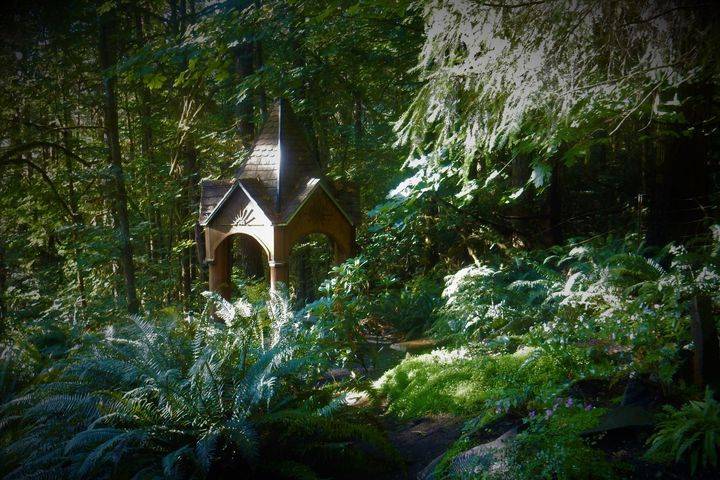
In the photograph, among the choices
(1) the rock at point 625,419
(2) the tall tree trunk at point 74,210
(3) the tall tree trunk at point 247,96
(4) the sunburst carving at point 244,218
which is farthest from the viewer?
(3) the tall tree trunk at point 247,96


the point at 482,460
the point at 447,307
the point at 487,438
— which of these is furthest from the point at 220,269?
the point at 482,460

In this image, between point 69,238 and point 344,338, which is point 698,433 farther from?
point 69,238

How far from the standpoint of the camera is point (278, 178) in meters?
5.31

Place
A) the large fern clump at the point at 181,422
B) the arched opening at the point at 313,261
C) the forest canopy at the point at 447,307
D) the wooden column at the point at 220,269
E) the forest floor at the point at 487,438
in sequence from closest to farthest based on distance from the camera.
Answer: the forest floor at the point at 487,438 → the forest canopy at the point at 447,307 → the large fern clump at the point at 181,422 → the wooden column at the point at 220,269 → the arched opening at the point at 313,261

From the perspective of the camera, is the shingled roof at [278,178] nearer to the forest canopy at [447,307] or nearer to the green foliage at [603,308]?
the forest canopy at [447,307]

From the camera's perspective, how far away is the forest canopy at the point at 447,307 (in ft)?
8.82

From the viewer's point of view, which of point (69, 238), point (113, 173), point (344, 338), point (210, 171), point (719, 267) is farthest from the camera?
point (210, 171)

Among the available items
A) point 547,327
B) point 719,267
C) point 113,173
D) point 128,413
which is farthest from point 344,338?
point 113,173

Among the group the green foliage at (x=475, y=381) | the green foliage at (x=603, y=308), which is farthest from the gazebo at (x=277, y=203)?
the green foliage at (x=475, y=381)

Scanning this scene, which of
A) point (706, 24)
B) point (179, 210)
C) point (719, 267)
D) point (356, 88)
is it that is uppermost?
point (356, 88)

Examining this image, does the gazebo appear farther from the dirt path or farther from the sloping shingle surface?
the dirt path

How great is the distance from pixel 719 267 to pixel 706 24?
1.83 m

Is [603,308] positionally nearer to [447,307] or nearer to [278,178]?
[447,307]

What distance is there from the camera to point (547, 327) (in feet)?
12.6
